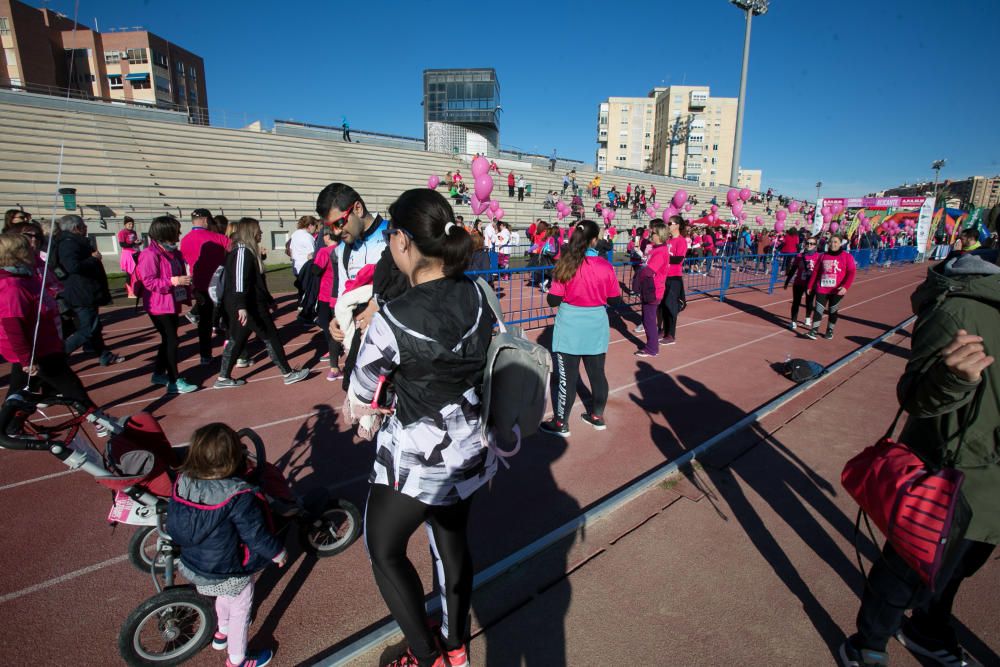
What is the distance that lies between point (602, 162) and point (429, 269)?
108m

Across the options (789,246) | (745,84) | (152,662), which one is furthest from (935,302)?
(745,84)

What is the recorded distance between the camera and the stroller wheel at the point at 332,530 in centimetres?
280

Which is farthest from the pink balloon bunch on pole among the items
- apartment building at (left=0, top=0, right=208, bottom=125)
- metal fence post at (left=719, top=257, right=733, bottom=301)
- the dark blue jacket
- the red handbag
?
apartment building at (left=0, top=0, right=208, bottom=125)

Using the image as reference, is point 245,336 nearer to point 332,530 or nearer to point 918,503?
point 332,530

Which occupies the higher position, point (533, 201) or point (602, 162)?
point (602, 162)

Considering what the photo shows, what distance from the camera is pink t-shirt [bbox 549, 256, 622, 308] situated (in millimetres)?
4184

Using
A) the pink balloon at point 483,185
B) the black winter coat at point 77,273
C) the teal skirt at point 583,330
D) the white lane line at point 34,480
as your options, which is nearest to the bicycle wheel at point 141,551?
the white lane line at point 34,480

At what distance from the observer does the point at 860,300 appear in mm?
13359

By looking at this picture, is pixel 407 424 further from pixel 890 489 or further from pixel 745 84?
pixel 745 84

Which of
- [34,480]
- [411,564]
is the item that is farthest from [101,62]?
[411,564]

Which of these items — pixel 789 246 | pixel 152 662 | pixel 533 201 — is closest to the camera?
pixel 152 662

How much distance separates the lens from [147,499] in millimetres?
2330

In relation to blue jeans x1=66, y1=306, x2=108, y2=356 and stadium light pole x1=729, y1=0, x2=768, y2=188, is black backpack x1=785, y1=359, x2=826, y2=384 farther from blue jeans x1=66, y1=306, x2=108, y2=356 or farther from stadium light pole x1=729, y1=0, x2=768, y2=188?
stadium light pole x1=729, y1=0, x2=768, y2=188

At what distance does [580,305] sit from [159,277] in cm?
460
